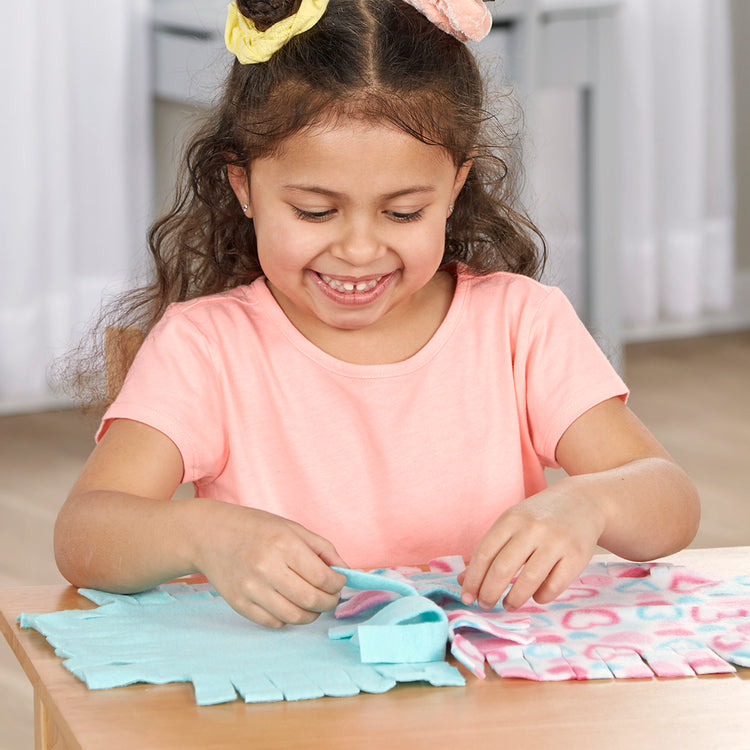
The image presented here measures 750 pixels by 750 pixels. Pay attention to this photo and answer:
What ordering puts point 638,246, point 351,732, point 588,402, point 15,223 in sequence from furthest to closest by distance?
point 638,246 → point 15,223 → point 588,402 → point 351,732

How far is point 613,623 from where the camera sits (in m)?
0.72

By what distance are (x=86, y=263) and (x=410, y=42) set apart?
209cm

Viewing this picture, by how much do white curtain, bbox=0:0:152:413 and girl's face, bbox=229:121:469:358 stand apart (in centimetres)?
195

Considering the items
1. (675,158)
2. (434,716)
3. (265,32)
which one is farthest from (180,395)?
(675,158)

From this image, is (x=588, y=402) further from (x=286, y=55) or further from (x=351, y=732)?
(x=351, y=732)

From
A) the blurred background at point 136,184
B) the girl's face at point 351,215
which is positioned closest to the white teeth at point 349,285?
the girl's face at point 351,215

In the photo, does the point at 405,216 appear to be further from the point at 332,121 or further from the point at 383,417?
the point at 383,417

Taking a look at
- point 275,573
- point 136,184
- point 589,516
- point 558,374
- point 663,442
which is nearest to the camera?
point 275,573

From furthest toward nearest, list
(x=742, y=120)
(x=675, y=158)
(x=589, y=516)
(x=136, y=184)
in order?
(x=742, y=120)
(x=675, y=158)
(x=136, y=184)
(x=589, y=516)

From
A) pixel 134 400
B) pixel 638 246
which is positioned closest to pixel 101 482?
pixel 134 400

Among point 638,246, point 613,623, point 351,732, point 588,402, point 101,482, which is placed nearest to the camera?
point 351,732

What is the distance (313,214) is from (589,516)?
0.29 meters

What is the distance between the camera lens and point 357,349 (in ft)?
3.58

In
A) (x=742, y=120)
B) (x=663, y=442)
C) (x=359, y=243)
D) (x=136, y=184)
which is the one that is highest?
(x=742, y=120)
